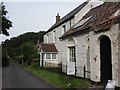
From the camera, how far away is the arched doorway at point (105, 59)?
655 inches

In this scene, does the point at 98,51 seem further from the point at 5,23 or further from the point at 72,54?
the point at 5,23

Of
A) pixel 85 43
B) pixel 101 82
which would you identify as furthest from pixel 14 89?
pixel 85 43

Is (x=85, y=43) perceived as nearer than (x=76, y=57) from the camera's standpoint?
Yes

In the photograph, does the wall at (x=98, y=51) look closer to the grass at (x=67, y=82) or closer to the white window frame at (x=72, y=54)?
the grass at (x=67, y=82)

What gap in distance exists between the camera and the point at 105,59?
16812 mm

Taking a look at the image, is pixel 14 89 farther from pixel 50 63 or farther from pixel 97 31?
pixel 50 63

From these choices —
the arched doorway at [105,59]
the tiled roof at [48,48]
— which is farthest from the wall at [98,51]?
the tiled roof at [48,48]

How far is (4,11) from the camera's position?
57281 millimetres

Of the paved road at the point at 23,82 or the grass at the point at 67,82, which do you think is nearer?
the grass at the point at 67,82

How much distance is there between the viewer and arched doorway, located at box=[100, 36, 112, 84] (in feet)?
54.6

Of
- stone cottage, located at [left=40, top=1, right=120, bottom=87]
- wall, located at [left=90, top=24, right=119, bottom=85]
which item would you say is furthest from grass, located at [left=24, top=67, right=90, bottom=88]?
wall, located at [left=90, top=24, right=119, bottom=85]

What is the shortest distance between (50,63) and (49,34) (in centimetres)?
Result: 864

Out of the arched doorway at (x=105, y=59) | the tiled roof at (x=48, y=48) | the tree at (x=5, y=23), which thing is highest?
the tree at (x=5, y=23)

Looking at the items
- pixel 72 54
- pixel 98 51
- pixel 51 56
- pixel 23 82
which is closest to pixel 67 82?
pixel 98 51
